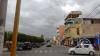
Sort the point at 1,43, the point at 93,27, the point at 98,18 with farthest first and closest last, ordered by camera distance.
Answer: the point at 98,18 < the point at 93,27 < the point at 1,43

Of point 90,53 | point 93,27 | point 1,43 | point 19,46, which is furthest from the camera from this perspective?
point 93,27

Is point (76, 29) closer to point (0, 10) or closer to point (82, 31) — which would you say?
point (82, 31)

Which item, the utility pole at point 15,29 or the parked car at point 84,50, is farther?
the parked car at point 84,50

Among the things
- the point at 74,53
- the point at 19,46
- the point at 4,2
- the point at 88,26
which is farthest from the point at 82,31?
the point at 4,2

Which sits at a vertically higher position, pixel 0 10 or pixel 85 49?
pixel 0 10

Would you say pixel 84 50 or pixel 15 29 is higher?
pixel 15 29

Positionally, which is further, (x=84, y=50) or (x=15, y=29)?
(x=84, y=50)

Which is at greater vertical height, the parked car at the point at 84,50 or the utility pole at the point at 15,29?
the utility pole at the point at 15,29

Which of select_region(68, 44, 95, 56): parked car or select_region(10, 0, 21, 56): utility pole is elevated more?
select_region(10, 0, 21, 56): utility pole

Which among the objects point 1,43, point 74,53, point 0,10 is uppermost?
point 0,10

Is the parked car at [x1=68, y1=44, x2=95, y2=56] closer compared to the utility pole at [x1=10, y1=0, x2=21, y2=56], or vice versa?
the utility pole at [x1=10, y1=0, x2=21, y2=56]

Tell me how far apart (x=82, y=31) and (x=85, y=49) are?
104 ft

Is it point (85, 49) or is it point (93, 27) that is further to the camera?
point (93, 27)

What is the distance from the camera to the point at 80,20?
234ft
